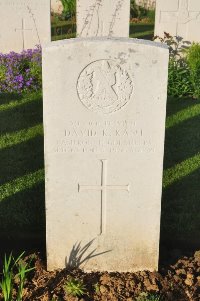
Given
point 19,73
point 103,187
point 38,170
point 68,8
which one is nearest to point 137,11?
point 68,8

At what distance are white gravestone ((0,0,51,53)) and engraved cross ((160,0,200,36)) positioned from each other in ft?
6.33

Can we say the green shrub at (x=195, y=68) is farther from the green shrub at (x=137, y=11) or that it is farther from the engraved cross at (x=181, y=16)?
the green shrub at (x=137, y=11)

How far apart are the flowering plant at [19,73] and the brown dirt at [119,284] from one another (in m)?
4.51

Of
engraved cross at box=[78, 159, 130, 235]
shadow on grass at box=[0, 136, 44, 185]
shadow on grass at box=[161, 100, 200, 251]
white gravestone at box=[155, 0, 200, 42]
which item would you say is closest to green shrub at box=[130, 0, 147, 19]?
white gravestone at box=[155, 0, 200, 42]

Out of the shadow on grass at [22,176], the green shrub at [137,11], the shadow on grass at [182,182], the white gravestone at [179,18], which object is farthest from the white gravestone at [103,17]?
the green shrub at [137,11]

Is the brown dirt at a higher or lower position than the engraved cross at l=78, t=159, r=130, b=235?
lower

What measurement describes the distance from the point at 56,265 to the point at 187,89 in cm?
490

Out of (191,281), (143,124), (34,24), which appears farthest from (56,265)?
(34,24)

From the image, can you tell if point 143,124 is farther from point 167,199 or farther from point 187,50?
point 187,50

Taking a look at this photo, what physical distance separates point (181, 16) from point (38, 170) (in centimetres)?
437

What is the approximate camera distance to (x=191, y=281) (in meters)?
3.62

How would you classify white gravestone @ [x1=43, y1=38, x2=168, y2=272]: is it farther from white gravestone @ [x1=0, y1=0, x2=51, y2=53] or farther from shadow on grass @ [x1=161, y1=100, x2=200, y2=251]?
white gravestone @ [x1=0, y1=0, x2=51, y2=53]

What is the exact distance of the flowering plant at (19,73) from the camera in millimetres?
7902

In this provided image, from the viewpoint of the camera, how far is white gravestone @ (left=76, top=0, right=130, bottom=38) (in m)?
8.45
